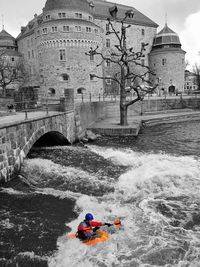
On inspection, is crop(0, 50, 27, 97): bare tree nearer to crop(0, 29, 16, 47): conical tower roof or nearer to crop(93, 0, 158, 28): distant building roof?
crop(0, 29, 16, 47): conical tower roof

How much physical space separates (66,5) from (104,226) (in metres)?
39.4

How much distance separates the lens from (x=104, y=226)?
6.89m

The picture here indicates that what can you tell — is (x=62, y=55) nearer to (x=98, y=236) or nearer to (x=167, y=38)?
(x=167, y=38)

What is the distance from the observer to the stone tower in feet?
171

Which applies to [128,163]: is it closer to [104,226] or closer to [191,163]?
[191,163]

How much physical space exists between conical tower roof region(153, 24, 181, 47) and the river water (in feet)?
141

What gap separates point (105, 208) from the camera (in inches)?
317

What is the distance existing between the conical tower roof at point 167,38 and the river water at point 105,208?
141ft

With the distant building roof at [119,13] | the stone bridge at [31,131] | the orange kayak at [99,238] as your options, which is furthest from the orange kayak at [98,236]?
the distant building roof at [119,13]

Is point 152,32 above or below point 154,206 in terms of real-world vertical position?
above

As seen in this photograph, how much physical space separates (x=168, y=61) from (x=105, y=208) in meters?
48.6

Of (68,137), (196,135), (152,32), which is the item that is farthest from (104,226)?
(152,32)

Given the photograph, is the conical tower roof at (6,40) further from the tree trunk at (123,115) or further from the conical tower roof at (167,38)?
the tree trunk at (123,115)

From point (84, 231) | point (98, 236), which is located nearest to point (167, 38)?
point (98, 236)
